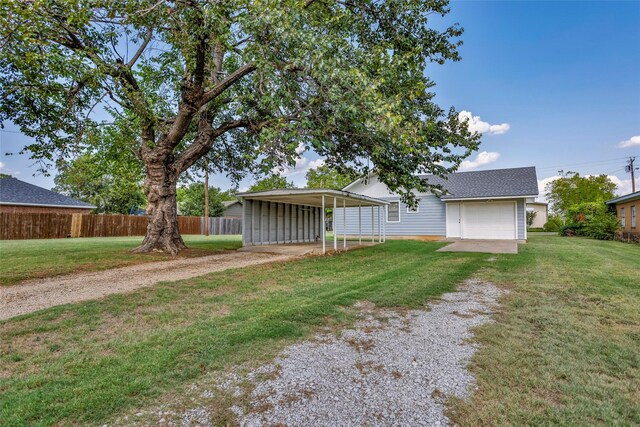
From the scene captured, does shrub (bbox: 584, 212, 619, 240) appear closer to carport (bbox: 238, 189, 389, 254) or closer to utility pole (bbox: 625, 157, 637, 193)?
carport (bbox: 238, 189, 389, 254)

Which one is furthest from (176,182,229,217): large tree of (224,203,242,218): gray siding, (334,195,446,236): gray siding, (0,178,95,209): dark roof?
(334,195,446,236): gray siding

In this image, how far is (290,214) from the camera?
15742 mm

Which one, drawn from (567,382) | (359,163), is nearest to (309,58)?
(359,163)

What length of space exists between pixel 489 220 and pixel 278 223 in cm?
1043

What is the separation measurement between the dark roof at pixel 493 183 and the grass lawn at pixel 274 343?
10167 mm

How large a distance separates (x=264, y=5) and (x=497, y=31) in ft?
31.2

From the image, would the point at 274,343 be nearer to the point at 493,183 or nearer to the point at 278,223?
the point at 278,223

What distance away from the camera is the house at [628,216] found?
16.6m

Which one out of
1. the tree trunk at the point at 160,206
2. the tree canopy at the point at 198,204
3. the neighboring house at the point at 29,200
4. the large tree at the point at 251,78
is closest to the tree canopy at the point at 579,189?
the large tree at the point at 251,78

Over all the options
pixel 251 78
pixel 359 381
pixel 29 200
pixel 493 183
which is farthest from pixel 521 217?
pixel 29 200

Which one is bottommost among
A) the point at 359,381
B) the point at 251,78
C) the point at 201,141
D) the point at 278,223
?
the point at 359,381

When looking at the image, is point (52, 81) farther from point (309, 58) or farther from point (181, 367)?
point (181, 367)

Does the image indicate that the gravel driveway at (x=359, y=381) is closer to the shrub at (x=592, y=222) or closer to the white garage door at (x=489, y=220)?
the white garage door at (x=489, y=220)

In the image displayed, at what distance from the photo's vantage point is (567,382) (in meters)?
2.41
